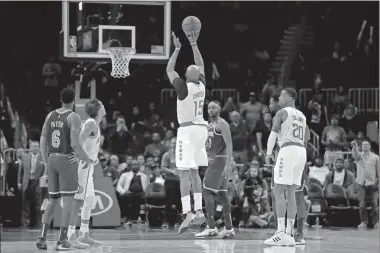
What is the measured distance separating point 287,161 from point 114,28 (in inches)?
273

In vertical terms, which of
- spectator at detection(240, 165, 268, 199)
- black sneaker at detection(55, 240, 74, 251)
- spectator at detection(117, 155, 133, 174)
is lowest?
black sneaker at detection(55, 240, 74, 251)

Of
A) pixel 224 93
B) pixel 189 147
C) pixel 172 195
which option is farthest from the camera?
pixel 224 93

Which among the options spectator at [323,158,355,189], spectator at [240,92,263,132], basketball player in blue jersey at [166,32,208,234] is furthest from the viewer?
spectator at [240,92,263,132]

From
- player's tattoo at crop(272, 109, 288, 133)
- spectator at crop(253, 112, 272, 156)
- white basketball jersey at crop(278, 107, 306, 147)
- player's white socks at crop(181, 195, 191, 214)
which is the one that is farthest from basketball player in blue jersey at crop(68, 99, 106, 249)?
spectator at crop(253, 112, 272, 156)

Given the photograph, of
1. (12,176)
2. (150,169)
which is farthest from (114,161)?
(12,176)

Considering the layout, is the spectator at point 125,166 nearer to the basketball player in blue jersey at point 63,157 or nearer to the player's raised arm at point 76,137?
the basketball player in blue jersey at point 63,157

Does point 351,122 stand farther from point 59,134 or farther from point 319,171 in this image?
point 59,134

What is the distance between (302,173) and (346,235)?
3591 millimetres

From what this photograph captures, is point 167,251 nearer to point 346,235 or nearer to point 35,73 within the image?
point 346,235

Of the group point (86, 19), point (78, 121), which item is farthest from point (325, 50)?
point (78, 121)

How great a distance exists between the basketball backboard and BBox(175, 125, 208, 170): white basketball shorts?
5.03 meters

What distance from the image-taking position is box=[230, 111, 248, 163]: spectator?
73.3ft

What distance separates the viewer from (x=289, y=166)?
42.2ft

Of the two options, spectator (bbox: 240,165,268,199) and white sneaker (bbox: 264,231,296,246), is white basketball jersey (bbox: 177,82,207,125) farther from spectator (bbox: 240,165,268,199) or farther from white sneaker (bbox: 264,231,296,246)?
spectator (bbox: 240,165,268,199)
